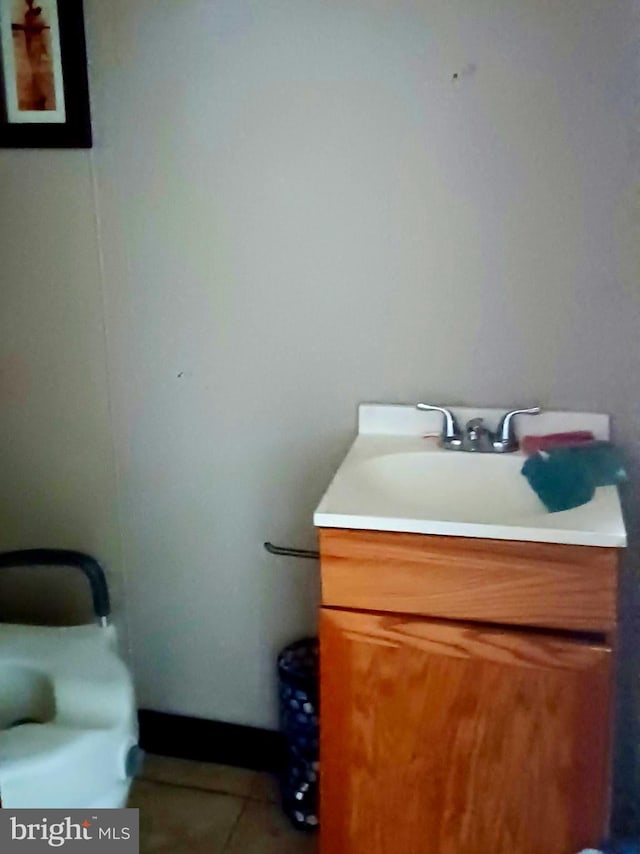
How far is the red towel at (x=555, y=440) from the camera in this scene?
5.28 ft

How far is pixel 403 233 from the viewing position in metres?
1.64

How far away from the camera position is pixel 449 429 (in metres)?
1.65

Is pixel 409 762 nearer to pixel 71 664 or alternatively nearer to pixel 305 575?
pixel 305 575

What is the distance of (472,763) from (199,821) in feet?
2.36

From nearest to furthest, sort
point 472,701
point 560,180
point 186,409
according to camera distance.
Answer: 1. point 472,701
2. point 560,180
3. point 186,409

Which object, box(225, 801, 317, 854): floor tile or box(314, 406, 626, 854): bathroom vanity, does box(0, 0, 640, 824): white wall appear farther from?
box(314, 406, 626, 854): bathroom vanity

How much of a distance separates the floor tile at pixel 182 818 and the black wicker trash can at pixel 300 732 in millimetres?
136

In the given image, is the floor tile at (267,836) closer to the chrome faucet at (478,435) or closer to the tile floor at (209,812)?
the tile floor at (209,812)

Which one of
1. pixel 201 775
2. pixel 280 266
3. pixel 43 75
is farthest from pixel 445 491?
pixel 43 75

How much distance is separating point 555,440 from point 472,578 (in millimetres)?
395

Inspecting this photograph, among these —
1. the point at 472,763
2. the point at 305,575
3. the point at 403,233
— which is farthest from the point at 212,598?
the point at 403,233

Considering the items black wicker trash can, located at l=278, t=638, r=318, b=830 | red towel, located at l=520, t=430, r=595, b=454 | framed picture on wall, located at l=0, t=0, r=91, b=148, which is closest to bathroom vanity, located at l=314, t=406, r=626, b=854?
red towel, located at l=520, t=430, r=595, b=454

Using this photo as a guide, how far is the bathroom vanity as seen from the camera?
1320 millimetres

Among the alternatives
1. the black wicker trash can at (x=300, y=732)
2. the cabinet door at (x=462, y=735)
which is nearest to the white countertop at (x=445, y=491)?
the cabinet door at (x=462, y=735)
